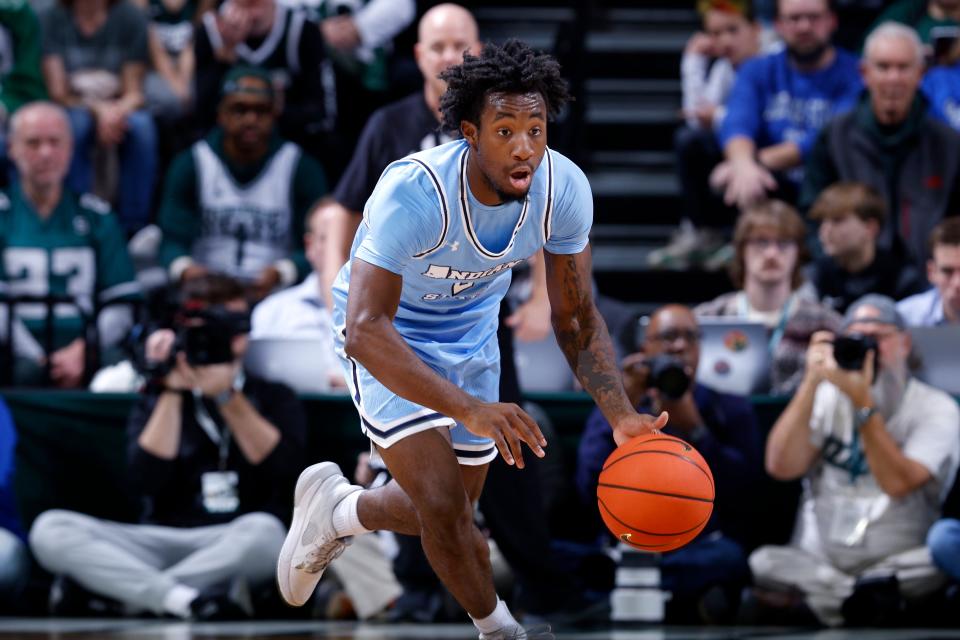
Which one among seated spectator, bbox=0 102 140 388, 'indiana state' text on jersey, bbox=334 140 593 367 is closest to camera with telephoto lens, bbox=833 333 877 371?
'indiana state' text on jersey, bbox=334 140 593 367

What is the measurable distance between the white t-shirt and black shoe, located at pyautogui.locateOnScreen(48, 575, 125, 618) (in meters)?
2.88

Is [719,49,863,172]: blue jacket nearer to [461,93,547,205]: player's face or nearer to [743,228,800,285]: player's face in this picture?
[743,228,800,285]: player's face

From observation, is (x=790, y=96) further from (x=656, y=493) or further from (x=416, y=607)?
(x=656, y=493)

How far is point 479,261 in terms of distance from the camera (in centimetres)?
423

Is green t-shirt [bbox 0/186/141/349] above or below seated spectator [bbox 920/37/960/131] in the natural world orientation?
below

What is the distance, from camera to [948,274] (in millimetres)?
6934

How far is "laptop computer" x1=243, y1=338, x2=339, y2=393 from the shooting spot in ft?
22.6

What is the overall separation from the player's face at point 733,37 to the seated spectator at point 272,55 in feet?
7.74

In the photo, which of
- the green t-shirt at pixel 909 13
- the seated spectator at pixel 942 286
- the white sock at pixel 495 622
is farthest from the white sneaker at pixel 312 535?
the green t-shirt at pixel 909 13

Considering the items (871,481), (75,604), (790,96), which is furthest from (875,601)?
(790,96)

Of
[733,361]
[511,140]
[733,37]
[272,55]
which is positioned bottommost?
[733,361]

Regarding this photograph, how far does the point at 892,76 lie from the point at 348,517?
4.41m

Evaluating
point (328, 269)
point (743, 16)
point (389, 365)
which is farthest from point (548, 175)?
point (743, 16)

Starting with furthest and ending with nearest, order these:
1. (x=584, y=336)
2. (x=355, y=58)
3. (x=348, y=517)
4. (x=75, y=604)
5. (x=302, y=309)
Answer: (x=355, y=58)
(x=302, y=309)
(x=75, y=604)
(x=348, y=517)
(x=584, y=336)
